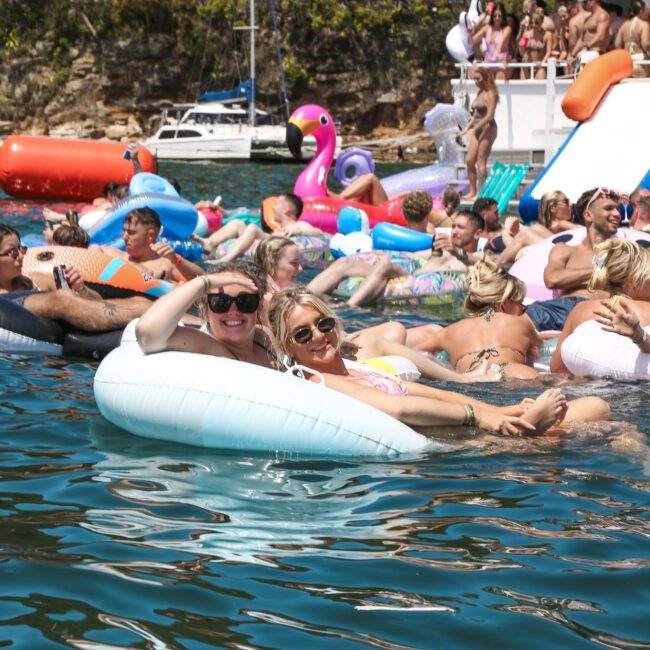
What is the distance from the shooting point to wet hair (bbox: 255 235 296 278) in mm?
7172

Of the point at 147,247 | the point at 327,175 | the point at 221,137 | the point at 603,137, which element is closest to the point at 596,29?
the point at 603,137

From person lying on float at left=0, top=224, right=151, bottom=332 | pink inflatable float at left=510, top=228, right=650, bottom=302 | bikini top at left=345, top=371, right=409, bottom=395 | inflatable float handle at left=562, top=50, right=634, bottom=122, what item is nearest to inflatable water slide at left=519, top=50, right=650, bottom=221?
inflatable float handle at left=562, top=50, right=634, bottom=122

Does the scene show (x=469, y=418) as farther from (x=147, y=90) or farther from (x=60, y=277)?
(x=147, y=90)

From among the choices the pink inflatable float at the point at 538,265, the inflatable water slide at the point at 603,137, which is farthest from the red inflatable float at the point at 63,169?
the pink inflatable float at the point at 538,265

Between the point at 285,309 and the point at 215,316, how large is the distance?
→ 31 cm

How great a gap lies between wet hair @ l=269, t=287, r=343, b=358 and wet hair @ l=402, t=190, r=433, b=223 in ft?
22.7

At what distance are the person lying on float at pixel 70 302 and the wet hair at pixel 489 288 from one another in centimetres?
213

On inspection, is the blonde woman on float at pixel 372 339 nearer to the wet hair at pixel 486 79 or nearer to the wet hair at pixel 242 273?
the wet hair at pixel 242 273

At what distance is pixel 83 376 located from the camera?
6.57m

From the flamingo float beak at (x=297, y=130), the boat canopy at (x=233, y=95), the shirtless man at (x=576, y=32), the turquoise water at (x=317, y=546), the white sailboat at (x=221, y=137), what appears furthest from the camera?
the boat canopy at (x=233, y=95)

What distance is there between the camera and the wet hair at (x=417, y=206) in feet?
38.7

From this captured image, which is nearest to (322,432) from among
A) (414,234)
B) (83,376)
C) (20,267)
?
(83,376)

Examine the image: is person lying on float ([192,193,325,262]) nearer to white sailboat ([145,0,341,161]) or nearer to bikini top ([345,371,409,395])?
bikini top ([345,371,409,395])

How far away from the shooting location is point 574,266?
8078 mm
